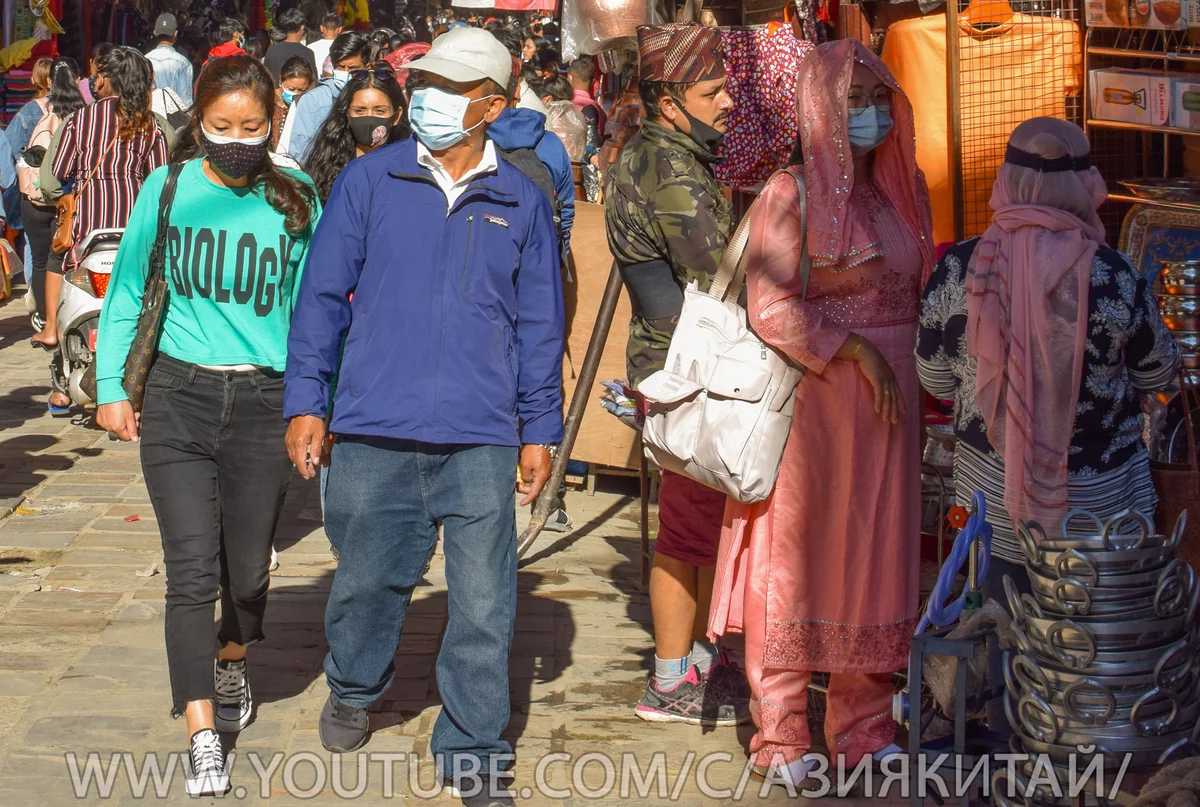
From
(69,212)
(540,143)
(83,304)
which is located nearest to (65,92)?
(69,212)

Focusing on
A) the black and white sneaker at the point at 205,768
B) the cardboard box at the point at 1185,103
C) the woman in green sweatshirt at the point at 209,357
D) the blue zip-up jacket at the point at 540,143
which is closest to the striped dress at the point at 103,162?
the blue zip-up jacket at the point at 540,143

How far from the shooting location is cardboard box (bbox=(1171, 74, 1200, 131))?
16.5 feet

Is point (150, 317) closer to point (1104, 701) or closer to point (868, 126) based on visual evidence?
point (868, 126)

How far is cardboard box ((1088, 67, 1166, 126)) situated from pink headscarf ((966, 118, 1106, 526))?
147cm

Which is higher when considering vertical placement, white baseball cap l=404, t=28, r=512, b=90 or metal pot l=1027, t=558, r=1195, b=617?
white baseball cap l=404, t=28, r=512, b=90

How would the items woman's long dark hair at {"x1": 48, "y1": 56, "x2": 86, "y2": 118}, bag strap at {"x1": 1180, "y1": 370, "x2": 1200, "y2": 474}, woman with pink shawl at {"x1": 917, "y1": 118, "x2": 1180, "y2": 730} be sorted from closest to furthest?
woman with pink shawl at {"x1": 917, "y1": 118, "x2": 1180, "y2": 730}
bag strap at {"x1": 1180, "y1": 370, "x2": 1200, "y2": 474}
woman's long dark hair at {"x1": 48, "y1": 56, "x2": 86, "y2": 118}

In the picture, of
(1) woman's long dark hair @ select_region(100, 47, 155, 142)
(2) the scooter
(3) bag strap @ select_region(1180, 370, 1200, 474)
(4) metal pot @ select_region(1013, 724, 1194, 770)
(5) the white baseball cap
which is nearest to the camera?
(4) metal pot @ select_region(1013, 724, 1194, 770)

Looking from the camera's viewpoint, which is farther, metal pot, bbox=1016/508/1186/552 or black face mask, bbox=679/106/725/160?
black face mask, bbox=679/106/725/160

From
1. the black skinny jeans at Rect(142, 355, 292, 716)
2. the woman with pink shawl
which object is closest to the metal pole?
the black skinny jeans at Rect(142, 355, 292, 716)

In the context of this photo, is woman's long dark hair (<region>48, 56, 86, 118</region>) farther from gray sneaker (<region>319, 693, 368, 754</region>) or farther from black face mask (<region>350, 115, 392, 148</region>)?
gray sneaker (<region>319, 693, 368, 754</region>)

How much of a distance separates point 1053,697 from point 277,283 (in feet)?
8.20

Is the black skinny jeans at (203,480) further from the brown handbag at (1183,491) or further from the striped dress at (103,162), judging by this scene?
the striped dress at (103,162)

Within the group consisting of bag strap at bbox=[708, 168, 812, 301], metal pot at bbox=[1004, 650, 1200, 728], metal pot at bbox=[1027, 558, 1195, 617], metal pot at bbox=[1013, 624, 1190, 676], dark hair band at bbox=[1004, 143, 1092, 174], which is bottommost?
metal pot at bbox=[1004, 650, 1200, 728]

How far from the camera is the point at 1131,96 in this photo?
5340mm
